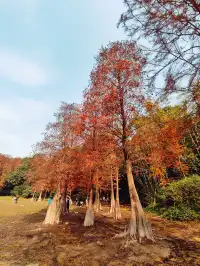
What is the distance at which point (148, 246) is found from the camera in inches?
322

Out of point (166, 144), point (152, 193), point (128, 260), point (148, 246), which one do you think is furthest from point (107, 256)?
point (152, 193)

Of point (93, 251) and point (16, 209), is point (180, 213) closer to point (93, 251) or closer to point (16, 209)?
point (93, 251)

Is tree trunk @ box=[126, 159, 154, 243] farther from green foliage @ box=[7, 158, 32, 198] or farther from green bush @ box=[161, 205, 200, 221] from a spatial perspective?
green foliage @ box=[7, 158, 32, 198]

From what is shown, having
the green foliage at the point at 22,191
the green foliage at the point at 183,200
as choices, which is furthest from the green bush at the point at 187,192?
the green foliage at the point at 22,191

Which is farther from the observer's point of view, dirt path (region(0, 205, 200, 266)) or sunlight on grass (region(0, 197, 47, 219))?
sunlight on grass (region(0, 197, 47, 219))

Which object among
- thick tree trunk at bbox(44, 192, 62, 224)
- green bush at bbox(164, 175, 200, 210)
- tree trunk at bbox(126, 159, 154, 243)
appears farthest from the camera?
green bush at bbox(164, 175, 200, 210)

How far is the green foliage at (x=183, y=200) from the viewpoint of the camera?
15.3 meters

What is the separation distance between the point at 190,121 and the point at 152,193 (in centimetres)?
1844

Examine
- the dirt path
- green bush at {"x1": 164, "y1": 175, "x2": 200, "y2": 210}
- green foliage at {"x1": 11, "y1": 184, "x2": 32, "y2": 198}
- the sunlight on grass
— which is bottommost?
the dirt path

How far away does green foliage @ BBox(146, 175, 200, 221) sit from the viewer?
15.3m

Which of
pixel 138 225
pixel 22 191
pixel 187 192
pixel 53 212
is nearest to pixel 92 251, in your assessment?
pixel 138 225

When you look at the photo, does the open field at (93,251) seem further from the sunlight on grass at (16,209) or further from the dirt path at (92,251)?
the sunlight on grass at (16,209)

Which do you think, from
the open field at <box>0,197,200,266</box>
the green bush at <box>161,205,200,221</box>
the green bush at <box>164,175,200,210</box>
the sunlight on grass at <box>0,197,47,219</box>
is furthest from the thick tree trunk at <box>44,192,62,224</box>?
the green bush at <box>164,175,200,210</box>

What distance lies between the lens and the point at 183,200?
635 inches
